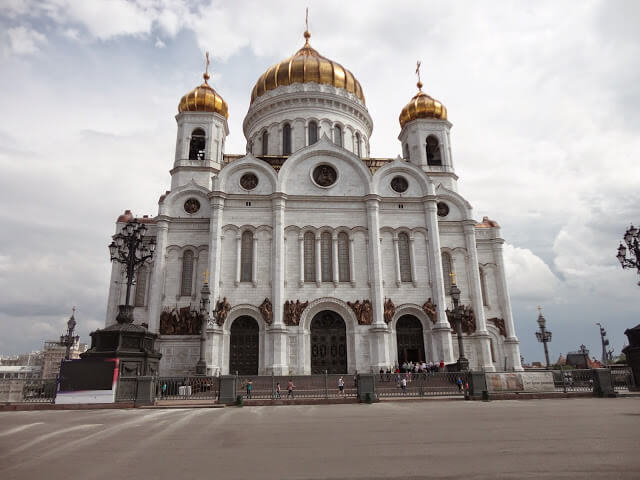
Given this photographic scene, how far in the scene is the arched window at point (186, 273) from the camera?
2691 centimetres

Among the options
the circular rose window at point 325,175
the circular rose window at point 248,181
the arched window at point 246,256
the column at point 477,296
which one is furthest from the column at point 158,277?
the column at point 477,296

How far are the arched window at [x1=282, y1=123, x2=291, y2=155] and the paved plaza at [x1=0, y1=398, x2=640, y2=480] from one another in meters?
25.5

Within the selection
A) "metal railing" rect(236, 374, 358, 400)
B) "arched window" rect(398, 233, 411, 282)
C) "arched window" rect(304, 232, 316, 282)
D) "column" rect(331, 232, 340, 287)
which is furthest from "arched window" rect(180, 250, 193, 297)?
"arched window" rect(398, 233, 411, 282)

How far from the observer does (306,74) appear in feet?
113

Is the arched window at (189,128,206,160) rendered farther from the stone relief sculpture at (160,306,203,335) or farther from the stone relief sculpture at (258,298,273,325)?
the stone relief sculpture at (258,298,273,325)

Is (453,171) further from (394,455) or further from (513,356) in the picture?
(394,455)

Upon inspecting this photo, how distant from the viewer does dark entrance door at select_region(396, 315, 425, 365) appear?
2617 centimetres

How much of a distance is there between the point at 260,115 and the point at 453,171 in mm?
15757

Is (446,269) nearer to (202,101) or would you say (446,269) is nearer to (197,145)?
(197,145)

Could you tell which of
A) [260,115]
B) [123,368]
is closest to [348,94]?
[260,115]

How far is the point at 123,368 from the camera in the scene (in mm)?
16188

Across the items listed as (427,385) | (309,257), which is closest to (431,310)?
(309,257)

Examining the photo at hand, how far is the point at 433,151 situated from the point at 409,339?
15.1m

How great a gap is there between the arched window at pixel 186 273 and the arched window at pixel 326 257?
8.21m
